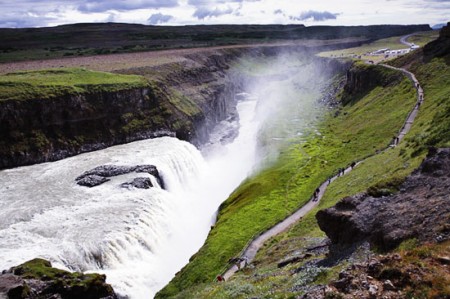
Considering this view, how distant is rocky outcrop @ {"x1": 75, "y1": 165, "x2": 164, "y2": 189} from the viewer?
66.3 metres

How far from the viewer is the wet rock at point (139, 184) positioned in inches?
2616

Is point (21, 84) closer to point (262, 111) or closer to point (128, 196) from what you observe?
point (128, 196)

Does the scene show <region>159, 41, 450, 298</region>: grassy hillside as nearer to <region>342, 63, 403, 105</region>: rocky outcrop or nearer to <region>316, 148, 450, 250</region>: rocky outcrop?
<region>316, 148, 450, 250</region>: rocky outcrop

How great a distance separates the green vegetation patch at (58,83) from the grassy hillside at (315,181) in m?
38.9

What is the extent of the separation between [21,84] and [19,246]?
47.1 meters

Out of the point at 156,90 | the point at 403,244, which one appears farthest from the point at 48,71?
the point at 403,244

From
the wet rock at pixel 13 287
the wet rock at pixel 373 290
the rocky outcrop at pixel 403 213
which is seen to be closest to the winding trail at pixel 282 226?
the rocky outcrop at pixel 403 213

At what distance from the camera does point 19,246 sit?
4634 centimetres

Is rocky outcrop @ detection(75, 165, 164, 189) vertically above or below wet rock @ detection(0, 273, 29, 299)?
below

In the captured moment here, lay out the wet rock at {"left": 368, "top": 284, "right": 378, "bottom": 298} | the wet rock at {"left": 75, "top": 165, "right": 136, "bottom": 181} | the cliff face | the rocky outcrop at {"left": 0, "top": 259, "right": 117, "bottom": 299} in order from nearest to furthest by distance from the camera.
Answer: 1. the wet rock at {"left": 368, "top": 284, "right": 378, "bottom": 298}
2. the rocky outcrop at {"left": 0, "top": 259, "right": 117, "bottom": 299}
3. the wet rock at {"left": 75, "top": 165, "right": 136, "bottom": 181}
4. the cliff face

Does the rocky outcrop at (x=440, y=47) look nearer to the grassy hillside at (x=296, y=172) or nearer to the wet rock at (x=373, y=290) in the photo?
the grassy hillside at (x=296, y=172)

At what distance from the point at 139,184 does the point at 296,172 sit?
27.0 metres

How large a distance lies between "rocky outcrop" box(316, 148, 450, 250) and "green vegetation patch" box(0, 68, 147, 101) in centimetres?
6805

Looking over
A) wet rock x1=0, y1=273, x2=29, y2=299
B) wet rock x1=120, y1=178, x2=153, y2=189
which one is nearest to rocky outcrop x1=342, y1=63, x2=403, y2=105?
wet rock x1=120, y1=178, x2=153, y2=189
